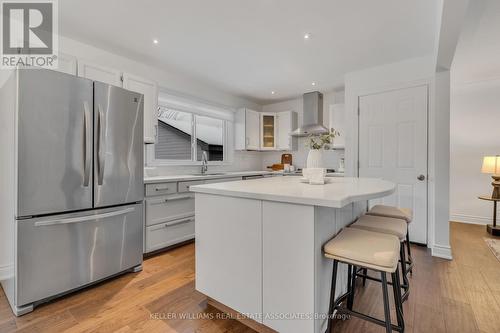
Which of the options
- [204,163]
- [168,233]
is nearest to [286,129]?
[204,163]

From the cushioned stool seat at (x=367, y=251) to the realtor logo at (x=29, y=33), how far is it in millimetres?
2929

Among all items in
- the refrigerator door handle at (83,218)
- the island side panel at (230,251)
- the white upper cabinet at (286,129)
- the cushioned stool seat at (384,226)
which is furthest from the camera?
the white upper cabinet at (286,129)

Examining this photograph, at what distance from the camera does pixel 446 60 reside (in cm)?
257

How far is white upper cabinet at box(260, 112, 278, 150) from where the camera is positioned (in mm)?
5148

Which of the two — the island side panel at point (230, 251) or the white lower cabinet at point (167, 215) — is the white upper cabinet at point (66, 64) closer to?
the white lower cabinet at point (167, 215)

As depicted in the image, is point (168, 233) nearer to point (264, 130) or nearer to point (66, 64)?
point (66, 64)

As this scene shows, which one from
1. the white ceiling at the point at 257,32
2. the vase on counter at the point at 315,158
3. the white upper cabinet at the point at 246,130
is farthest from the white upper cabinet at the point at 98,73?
the white upper cabinet at the point at 246,130

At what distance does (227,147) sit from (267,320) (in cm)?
372

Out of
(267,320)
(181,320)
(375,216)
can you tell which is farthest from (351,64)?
(181,320)

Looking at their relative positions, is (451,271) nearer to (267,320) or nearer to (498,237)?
(498,237)

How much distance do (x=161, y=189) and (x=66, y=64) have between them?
1578mm

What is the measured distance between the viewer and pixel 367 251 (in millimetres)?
1256

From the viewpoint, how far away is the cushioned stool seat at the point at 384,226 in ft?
5.45

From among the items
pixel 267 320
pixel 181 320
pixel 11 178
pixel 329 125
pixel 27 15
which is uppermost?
pixel 27 15
